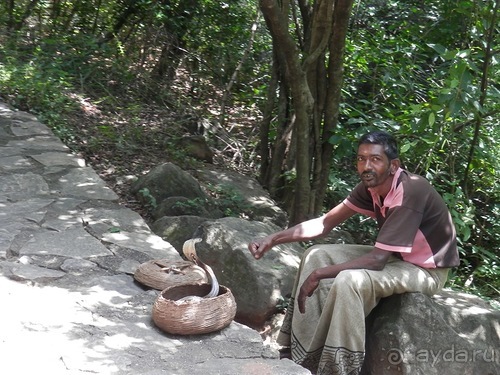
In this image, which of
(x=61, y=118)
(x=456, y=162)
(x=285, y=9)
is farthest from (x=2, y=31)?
(x=456, y=162)

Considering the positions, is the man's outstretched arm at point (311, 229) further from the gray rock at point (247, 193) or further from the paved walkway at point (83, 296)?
the gray rock at point (247, 193)

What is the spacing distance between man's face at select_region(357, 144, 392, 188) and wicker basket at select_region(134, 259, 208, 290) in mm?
1119

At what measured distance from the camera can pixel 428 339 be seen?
11.9 feet

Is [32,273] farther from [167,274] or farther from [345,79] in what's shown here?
[345,79]

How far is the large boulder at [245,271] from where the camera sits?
4.65 m

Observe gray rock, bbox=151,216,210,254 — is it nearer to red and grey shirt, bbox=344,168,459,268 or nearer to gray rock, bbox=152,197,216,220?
gray rock, bbox=152,197,216,220

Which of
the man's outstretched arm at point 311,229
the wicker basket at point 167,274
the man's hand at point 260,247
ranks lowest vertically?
the wicker basket at point 167,274

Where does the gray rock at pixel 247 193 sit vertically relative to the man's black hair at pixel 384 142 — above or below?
below

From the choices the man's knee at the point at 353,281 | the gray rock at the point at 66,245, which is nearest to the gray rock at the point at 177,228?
the gray rock at the point at 66,245

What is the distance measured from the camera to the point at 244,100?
9.37 meters

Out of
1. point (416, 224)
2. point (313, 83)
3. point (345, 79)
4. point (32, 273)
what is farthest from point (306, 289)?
point (345, 79)

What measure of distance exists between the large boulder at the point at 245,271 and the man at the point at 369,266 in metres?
0.62

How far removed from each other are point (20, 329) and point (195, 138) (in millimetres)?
4813

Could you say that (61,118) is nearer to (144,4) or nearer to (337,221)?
(144,4)
